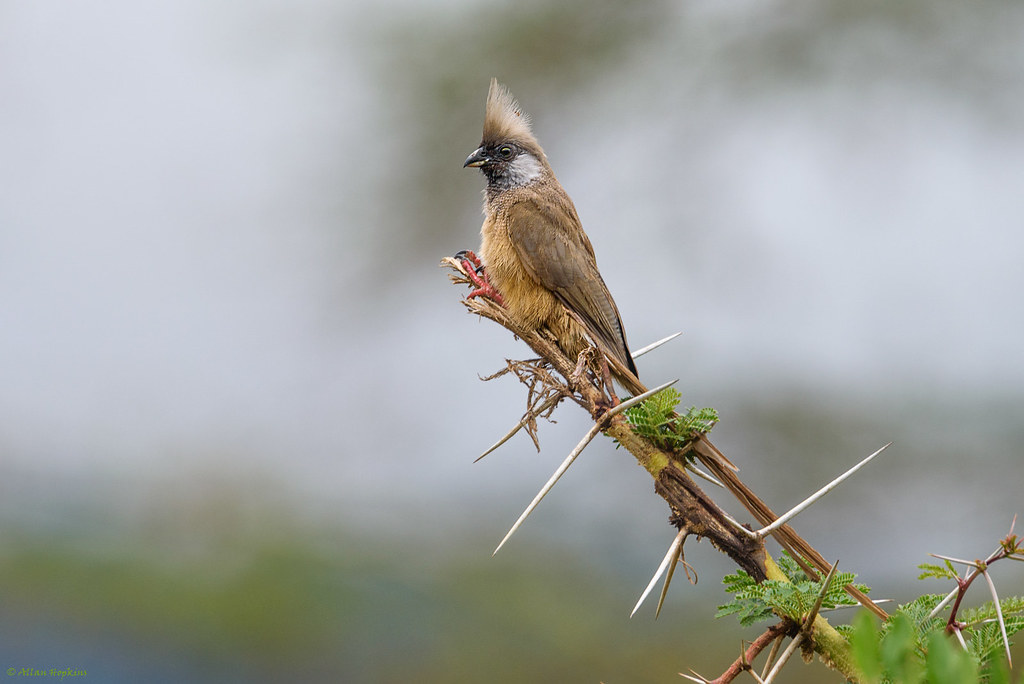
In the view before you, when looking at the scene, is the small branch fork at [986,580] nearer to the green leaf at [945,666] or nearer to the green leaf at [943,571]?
the green leaf at [943,571]

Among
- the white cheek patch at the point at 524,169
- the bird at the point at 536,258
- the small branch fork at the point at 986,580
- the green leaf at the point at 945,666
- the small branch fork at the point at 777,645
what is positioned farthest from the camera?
the white cheek patch at the point at 524,169

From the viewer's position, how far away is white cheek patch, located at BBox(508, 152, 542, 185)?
4.95 m

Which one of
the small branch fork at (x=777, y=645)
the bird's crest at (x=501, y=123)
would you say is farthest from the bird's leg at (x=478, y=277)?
the small branch fork at (x=777, y=645)

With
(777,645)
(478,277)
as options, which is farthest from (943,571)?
(478,277)

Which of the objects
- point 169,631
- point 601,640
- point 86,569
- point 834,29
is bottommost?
point 601,640

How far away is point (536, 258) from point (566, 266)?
0.16m

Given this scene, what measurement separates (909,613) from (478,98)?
9203mm

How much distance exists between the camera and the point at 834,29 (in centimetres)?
1016

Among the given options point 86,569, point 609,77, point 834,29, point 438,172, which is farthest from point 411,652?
point 834,29

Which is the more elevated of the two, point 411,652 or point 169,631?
point 169,631

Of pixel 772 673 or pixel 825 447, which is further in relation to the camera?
pixel 825 447

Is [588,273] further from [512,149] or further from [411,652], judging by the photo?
[411,652]

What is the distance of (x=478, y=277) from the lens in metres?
4.16

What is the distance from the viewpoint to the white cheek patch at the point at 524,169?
4945 millimetres
